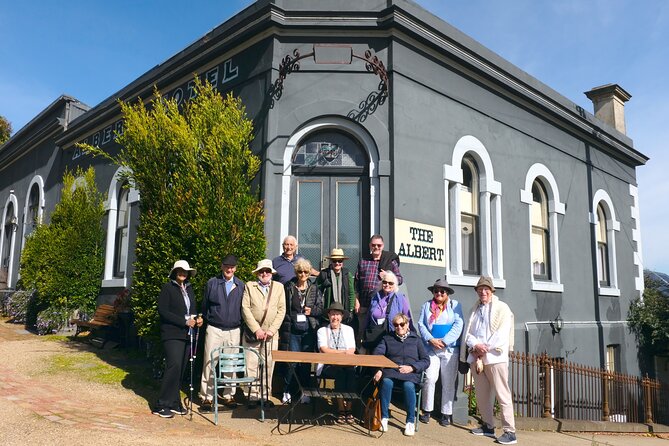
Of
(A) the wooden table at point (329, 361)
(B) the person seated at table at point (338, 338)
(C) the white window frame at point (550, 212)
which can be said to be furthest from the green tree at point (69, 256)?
(C) the white window frame at point (550, 212)

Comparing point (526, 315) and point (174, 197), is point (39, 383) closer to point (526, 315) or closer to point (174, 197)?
point (174, 197)

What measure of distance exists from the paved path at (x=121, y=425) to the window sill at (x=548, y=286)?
Answer: 11.6ft

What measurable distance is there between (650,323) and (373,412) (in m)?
11.1

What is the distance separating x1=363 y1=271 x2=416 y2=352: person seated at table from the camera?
22.7 ft

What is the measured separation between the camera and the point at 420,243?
29.3 ft

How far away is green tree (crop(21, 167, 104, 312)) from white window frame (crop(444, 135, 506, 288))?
847cm

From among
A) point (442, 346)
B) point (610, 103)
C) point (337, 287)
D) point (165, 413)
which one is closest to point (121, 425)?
point (165, 413)

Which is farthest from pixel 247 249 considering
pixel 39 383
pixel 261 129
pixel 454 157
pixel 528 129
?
pixel 528 129

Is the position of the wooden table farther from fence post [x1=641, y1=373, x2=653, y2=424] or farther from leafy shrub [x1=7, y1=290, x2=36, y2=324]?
leafy shrub [x1=7, y1=290, x2=36, y2=324]

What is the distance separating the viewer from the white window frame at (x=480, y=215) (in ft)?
31.7

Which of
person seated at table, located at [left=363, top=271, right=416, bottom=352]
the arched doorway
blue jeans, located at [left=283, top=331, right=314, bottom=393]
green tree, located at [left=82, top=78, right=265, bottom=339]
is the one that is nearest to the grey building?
the arched doorway

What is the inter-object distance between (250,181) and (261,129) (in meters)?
0.88

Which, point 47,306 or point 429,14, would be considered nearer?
point 429,14

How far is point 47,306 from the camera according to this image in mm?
13336
